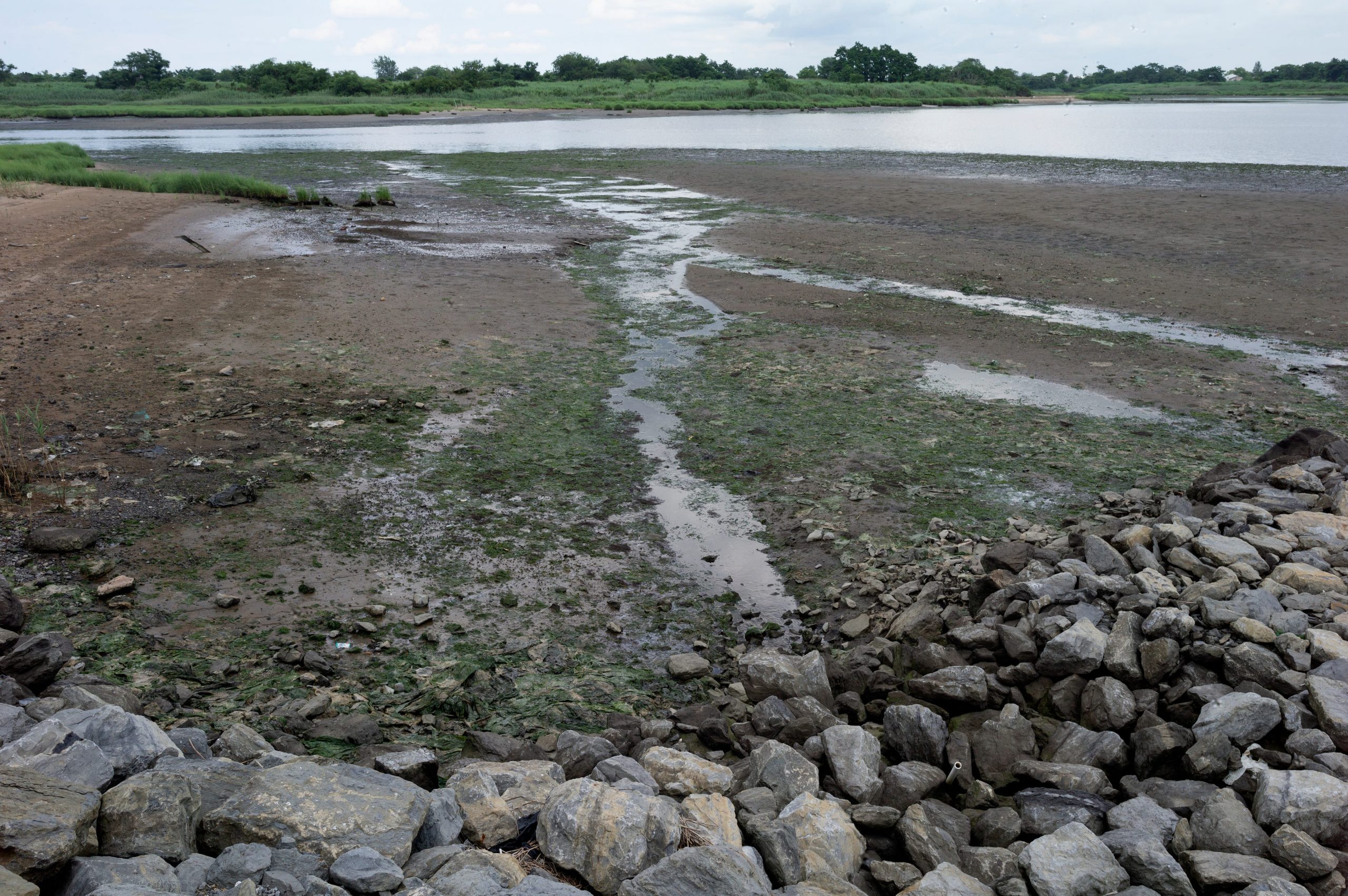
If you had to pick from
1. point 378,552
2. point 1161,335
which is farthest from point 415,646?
point 1161,335

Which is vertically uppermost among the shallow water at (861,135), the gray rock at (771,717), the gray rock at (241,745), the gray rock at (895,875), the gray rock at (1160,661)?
the shallow water at (861,135)

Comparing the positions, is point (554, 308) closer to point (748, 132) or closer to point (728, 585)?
point (728, 585)

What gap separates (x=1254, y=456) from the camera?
7.88m

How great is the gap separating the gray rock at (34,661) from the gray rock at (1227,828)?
201 inches

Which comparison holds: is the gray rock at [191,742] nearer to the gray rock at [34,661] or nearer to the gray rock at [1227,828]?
the gray rock at [34,661]

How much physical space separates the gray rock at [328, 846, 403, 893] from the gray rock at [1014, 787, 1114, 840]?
240cm

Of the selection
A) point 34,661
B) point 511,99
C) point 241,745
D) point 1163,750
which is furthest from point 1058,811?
point 511,99

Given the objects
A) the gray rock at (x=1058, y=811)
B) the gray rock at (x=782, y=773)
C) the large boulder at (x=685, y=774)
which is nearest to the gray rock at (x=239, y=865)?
the large boulder at (x=685, y=774)

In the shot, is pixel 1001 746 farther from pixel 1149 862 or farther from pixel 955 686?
pixel 1149 862

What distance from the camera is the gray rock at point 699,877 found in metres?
2.96

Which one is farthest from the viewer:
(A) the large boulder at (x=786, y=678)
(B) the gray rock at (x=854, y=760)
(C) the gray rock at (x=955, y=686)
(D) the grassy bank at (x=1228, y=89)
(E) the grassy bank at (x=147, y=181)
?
(D) the grassy bank at (x=1228, y=89)

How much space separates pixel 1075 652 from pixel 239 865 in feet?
12.0

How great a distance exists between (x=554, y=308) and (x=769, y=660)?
31.2 feet

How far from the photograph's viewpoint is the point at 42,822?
278 centimetres
